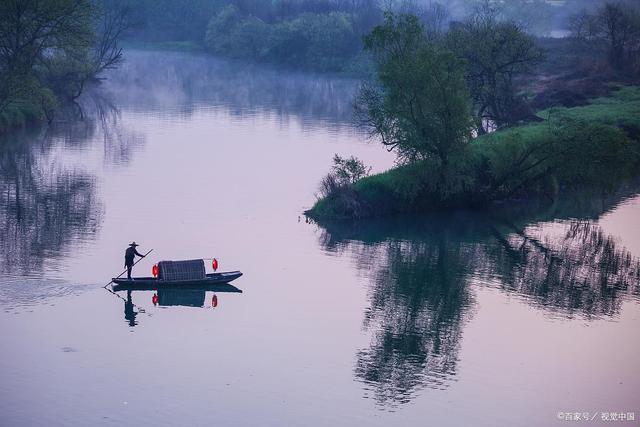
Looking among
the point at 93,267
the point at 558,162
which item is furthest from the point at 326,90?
the point at 93,267

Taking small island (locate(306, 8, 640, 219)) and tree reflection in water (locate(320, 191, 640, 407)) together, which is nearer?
tree reflection in water (locate(320, 191, 640, 407))

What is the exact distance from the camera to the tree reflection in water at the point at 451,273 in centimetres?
3872

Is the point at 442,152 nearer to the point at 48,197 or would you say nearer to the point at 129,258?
the point at 48,197

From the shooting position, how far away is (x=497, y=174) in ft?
219

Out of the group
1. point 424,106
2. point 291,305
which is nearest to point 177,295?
point 291,305

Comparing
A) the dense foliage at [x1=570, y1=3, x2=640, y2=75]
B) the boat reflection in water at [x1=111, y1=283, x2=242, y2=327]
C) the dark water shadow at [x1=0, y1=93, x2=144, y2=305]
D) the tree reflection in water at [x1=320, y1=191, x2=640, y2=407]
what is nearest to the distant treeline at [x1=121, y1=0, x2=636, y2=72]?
the dense foliage at [x1=570, y1=3, x2=640, y2=75]

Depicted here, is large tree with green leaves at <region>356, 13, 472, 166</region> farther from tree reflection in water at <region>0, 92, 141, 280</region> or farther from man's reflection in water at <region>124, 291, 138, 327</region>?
man's reflection in water at <region>124, 291, 138, 327</region>

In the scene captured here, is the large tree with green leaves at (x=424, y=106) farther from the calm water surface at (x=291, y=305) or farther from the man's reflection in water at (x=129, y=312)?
the man's reflection in water at (x=129, y=312)

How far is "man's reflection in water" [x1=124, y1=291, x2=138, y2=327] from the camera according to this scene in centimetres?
4068

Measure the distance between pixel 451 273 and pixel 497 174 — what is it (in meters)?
16.7

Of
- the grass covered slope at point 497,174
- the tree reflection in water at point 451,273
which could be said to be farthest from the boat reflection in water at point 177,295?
the grass covered slope at point 497,174

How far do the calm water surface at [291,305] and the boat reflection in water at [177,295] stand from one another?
175mm

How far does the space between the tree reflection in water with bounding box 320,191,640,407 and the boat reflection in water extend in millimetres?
7016

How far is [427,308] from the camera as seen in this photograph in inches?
1794
